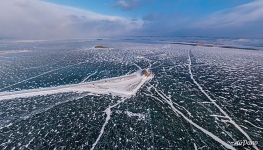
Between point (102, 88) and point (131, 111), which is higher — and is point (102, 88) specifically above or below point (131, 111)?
above

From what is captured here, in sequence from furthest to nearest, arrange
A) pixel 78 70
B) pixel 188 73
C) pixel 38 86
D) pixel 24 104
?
pixel 78 70, pixel 188 73, pixel 38 86, pixel 24 104

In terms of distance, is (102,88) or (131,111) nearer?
(131,111)

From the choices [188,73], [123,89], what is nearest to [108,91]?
[123,89]

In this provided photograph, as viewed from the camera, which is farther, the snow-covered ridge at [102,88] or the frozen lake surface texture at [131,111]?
the snow-covered ridge at [102,88]

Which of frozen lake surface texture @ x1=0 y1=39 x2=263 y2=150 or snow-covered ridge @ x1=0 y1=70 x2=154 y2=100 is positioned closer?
frozen lake surface texture @ x1=0 y1=39 x2=263 y2=150

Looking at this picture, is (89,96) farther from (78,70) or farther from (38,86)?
(78,70)

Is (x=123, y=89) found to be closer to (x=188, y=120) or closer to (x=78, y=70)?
(x=188, y=120)

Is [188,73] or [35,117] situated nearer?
[35,117]

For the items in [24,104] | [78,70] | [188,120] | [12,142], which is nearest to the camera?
[12,142]
